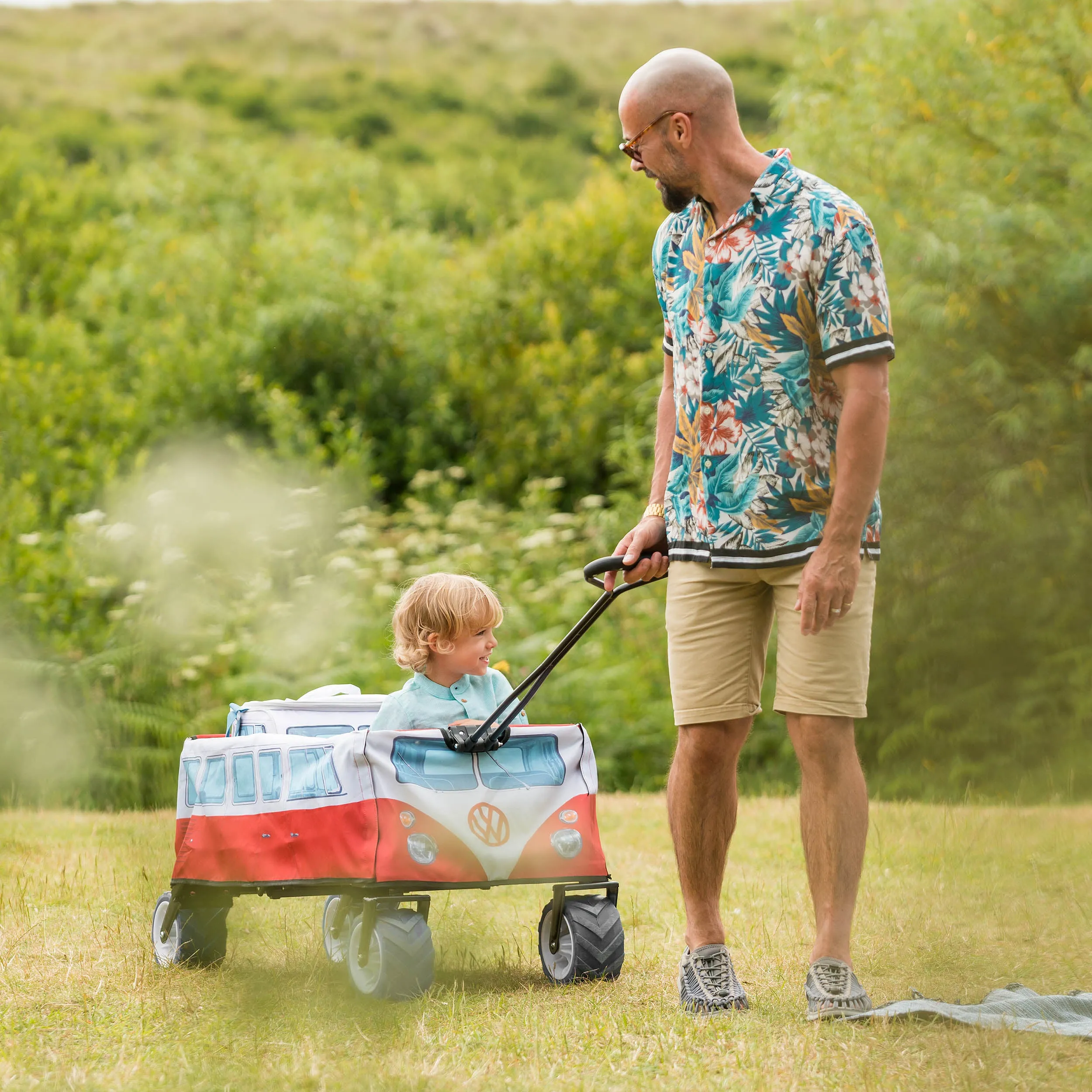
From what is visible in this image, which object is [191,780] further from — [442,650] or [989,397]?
[989,397]

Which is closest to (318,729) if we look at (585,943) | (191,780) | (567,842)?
(191,780)

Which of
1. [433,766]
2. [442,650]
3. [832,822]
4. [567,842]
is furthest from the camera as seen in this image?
[442,650]

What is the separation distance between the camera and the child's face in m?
3.28

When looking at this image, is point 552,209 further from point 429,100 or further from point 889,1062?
point 429,100

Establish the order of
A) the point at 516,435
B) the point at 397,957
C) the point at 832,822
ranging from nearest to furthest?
the point at 832,822 → the point at 397,957 → the point at 516,435

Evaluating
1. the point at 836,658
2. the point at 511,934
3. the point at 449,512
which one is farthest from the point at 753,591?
the point at 449,512

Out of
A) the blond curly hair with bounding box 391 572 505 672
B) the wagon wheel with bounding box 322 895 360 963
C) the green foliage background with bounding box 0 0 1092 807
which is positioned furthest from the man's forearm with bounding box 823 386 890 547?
the wagon wheel with bounding box 322 895 360 963

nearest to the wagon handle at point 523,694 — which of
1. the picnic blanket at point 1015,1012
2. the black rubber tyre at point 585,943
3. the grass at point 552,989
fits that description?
the black rubber tyre at point 585,943

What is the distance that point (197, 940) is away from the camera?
11.2ft

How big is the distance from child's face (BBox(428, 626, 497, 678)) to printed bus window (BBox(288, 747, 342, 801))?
0.34 metres

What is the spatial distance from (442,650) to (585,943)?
0.74 meters

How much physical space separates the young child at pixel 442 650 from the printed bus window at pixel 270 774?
240 millimetres

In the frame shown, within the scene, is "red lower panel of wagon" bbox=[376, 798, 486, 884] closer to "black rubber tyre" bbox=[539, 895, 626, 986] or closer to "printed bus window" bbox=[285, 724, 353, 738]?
"black rubber tyre" bbox=[539, 895, 626, 986]

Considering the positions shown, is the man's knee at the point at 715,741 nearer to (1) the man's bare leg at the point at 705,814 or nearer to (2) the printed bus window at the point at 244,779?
(1) the man's bare leg at the point at 705,814
